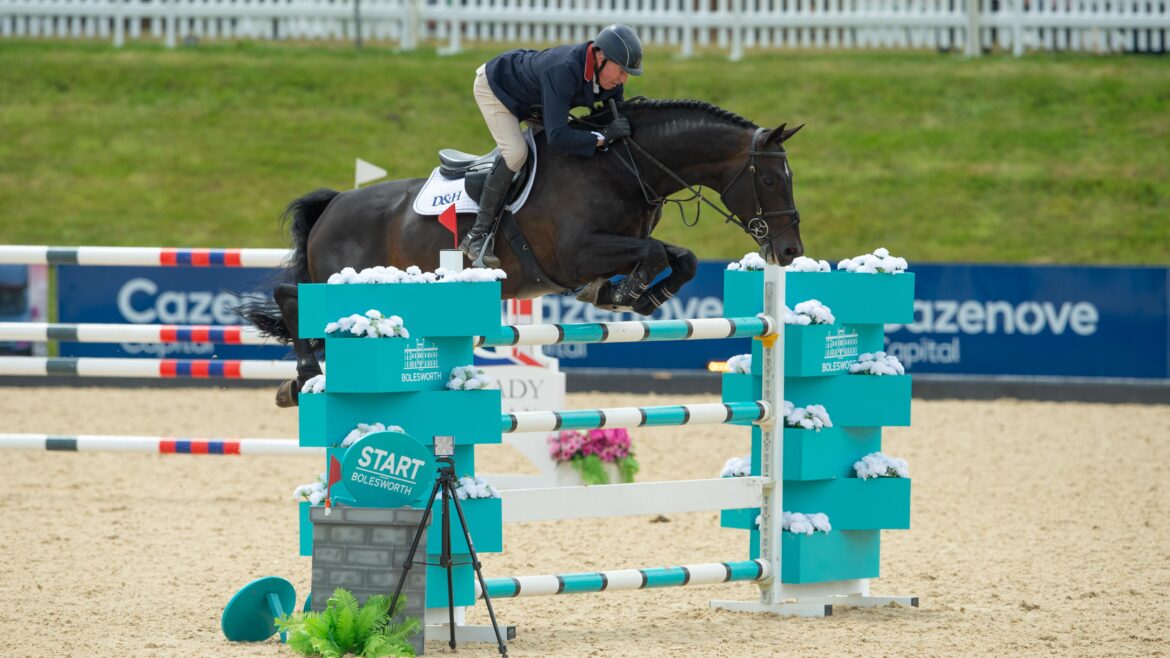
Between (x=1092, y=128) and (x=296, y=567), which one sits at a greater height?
(x=1092, y=128)

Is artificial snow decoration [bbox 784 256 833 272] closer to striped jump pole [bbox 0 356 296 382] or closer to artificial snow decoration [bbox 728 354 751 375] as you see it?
artificial snow decoration [bbox 728 354 751 375]

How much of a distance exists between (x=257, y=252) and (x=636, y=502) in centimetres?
260

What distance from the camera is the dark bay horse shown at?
5.46m

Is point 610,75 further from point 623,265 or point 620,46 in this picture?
point 623,265

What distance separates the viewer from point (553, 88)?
5.53 metres

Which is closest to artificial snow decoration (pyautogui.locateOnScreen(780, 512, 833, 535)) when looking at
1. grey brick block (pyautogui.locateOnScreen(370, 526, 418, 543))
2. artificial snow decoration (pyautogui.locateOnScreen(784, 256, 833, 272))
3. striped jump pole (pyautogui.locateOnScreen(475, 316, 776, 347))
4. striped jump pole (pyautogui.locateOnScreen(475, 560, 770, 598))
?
striped jump pole (pyautogui.locateOnScreen(475, 560, 770, 598))

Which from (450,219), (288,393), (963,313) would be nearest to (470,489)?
(450,219)

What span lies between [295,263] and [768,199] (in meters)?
2.44

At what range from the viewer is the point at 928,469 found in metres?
9.27

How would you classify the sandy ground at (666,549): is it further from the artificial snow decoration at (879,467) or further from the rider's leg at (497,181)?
the rider's leg at (497,181)

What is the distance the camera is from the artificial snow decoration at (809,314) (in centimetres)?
546

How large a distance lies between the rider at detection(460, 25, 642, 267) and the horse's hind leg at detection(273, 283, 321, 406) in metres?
0.88

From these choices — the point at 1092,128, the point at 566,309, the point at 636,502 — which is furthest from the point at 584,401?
the point at 1092,128

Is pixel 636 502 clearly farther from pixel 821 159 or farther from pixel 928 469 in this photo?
pixel 821 159
